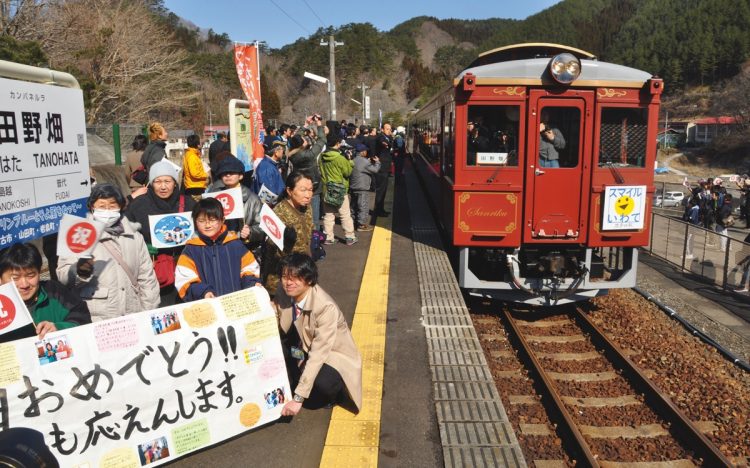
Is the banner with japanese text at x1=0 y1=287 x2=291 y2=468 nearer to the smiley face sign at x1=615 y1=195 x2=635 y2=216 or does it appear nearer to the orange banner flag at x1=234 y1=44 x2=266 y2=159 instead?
the smiley face sign at x1=615 y1=195 x2=635 y2=216

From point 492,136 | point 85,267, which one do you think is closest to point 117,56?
point 492,136

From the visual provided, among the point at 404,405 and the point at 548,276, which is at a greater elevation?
the point at 548,276

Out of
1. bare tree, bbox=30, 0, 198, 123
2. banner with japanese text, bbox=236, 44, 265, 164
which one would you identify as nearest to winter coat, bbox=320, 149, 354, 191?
banner with japanese text, bbox=236, 44, 265, 164

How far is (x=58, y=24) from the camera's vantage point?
20.4 m

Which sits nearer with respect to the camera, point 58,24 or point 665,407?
point 665,407

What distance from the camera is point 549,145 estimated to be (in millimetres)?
7703

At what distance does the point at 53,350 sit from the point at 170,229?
68.9 inches

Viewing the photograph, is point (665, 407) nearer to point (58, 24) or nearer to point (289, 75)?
point (58, 24)

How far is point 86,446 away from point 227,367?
912 millimetres

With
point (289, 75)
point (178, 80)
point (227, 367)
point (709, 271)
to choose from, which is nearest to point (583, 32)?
point (289, 75)

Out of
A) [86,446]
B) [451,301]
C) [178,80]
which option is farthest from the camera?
[178,80]

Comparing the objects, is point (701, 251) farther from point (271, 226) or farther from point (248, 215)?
point (271, 226)

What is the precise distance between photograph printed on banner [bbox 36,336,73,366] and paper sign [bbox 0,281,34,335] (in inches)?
6.0

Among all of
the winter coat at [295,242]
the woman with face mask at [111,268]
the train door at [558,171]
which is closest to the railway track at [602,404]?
the train door at [558,171]
